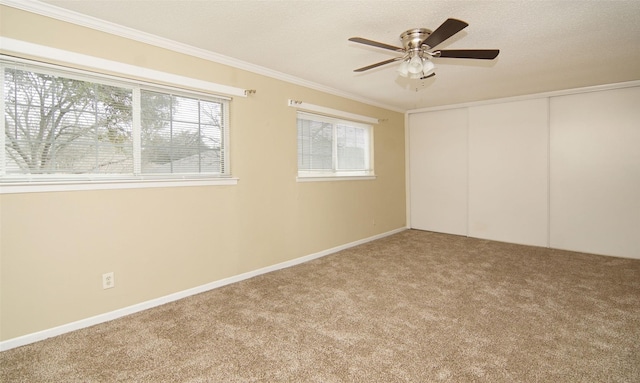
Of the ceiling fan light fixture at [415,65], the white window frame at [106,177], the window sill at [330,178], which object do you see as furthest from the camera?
the window sill at [330,178]

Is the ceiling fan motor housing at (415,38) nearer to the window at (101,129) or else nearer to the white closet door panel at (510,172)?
the window at (101,129)

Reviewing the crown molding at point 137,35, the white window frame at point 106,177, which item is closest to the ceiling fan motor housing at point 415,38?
the crown molding at point 137,35

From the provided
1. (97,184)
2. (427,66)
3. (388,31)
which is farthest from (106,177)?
(427,66)

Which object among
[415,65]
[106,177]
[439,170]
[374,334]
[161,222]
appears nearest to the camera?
[374,334]

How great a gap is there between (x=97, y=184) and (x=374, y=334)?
2.36 metres

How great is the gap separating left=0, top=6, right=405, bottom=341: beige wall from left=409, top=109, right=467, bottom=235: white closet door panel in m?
1.95

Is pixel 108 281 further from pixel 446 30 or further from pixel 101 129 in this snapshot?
pixel 446 30

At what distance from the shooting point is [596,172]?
13.7 ft

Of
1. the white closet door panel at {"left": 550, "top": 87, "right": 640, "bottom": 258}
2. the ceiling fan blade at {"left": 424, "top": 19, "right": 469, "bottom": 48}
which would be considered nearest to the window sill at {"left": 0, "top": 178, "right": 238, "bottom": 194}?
the ceiling fan blade at {"left": 424, "top": 19, "right": 469, "bottom": 48}

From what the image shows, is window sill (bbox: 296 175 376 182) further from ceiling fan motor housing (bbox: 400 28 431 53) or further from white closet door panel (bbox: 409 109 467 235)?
ceiling fan motor housing (bbox: 400 28 431 53)

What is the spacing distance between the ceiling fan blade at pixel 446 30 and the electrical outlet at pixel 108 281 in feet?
9.65

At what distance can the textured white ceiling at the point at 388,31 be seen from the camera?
2109mm

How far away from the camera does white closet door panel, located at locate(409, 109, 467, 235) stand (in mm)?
5320

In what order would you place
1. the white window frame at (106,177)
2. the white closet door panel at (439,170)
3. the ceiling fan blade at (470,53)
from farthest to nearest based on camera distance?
the white closet door panel at (439,170) → the ceiling fan blade at (470,53) → the white window frame at (106,177)
